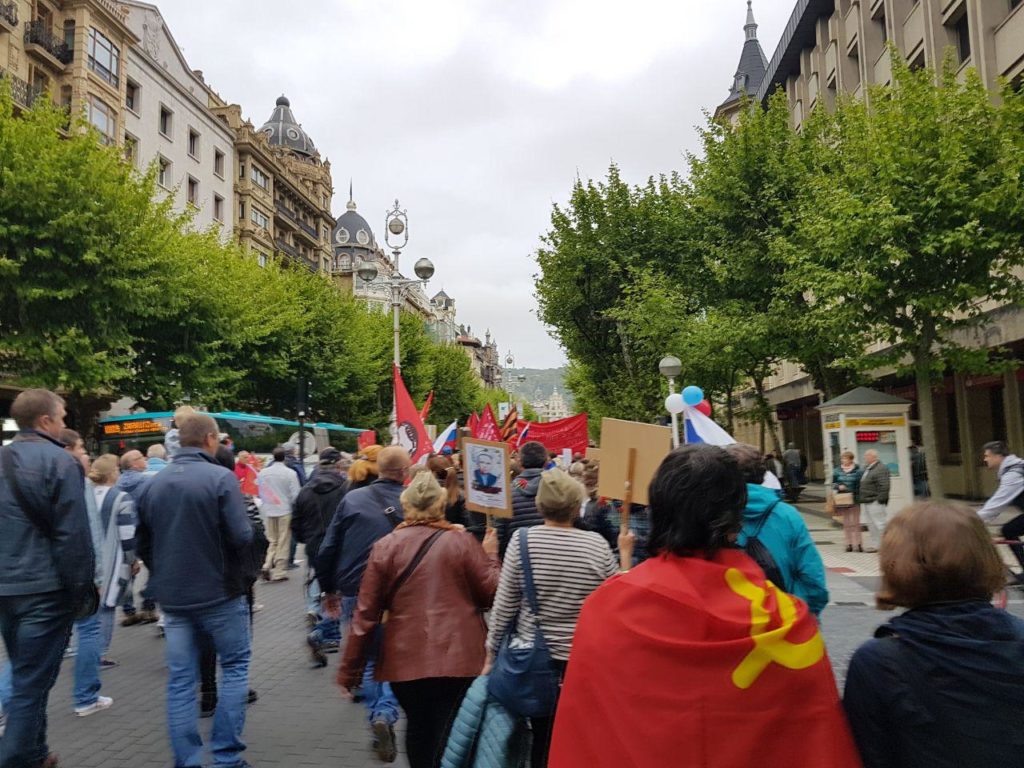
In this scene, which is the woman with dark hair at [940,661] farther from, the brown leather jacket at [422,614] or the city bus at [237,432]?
the city bus at [237,432]

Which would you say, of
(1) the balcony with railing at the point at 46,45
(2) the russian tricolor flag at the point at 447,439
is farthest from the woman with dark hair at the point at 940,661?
(1) the balcony with railing at the point at 46,45

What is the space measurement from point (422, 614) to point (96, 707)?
338 centimetres

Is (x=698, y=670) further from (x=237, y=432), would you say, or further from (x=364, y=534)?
(x=237, y=432)

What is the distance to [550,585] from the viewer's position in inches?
136

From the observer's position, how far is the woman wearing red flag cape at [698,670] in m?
1.89

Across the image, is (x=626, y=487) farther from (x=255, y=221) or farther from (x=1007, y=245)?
(x=255, y=221)

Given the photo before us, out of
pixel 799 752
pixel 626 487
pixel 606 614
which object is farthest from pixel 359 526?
pixel 799 752

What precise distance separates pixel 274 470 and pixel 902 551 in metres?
11.2

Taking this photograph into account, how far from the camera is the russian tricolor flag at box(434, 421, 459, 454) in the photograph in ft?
37.2

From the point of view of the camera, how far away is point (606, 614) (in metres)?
2.10

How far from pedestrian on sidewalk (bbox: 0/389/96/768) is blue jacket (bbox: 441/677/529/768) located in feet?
7.43

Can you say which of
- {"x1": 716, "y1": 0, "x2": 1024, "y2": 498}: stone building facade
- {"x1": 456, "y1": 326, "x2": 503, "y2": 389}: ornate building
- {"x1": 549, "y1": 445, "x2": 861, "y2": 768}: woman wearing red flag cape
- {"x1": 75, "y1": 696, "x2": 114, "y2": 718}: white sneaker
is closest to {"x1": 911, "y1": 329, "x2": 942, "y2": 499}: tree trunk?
{"x1": 716, "y1": 0, "x2": 1024, "y2": 498}: stone building facade

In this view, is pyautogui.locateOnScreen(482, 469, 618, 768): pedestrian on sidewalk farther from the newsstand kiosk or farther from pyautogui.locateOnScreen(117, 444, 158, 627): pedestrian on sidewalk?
the newsstand kiosk

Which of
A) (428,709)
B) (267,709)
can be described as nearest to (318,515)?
(267,709)
